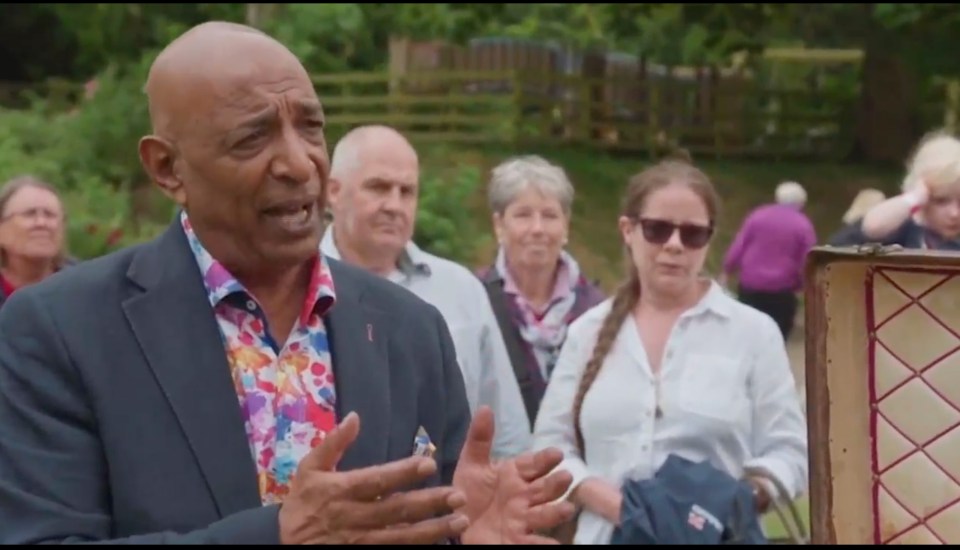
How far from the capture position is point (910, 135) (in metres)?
27.1

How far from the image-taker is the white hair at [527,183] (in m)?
6.07

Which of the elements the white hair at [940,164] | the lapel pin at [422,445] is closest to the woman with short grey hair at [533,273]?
the white hair at [940,164]

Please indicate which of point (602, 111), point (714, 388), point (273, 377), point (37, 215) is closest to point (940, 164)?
point (714, 388)

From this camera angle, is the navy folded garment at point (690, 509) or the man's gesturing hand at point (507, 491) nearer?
the man's gesturing hand at point (507, 491)

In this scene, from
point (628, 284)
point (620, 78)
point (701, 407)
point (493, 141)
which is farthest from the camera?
point (620, 78)

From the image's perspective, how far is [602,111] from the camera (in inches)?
1091

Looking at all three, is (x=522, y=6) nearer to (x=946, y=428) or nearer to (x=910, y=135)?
(x=910, y=135)

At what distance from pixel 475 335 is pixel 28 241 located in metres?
2.16

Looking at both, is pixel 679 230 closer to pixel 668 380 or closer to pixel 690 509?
pixel 668 380

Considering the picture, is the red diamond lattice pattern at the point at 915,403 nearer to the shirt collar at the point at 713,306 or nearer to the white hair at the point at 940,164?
the shirt collar at the point at 713,306

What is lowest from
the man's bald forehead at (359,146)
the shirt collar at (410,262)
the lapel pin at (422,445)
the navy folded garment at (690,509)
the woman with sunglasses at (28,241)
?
the navy folded garment at (690,509)

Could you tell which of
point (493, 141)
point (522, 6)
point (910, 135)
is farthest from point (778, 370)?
point (522, 6)

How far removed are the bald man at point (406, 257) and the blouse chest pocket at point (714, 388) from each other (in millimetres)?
597

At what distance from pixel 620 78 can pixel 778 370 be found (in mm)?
23696
